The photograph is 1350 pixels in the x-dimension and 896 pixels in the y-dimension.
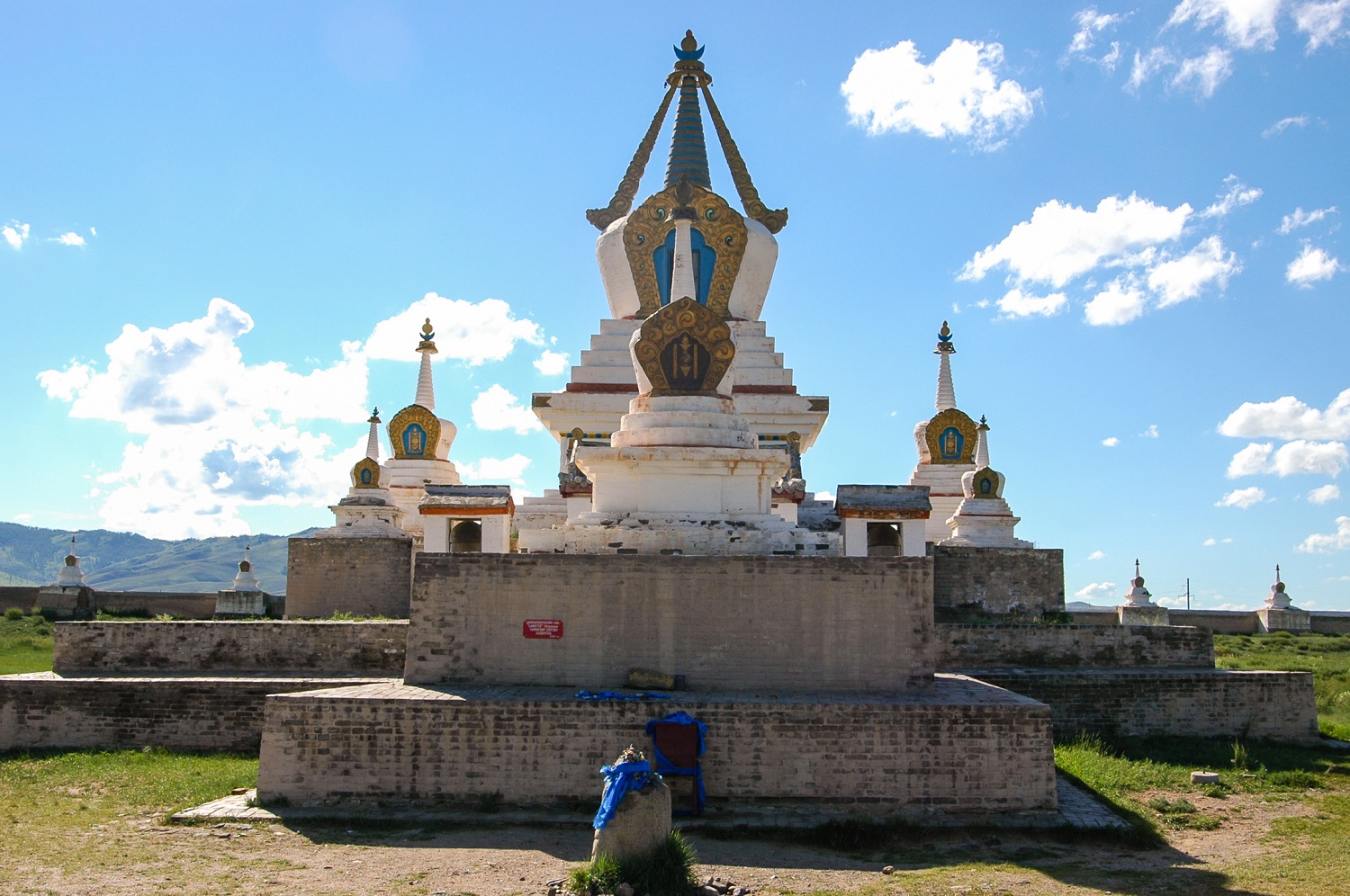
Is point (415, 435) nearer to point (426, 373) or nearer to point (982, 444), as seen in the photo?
point (426, 373)

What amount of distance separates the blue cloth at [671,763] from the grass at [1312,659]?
951 cm

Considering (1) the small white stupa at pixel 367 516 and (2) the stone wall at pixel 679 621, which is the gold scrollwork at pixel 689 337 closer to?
(2) the stone wall at pixel 679 621

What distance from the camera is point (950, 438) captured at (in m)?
24.5

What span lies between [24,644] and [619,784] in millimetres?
16188

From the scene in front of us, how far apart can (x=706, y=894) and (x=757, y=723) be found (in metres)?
2.66

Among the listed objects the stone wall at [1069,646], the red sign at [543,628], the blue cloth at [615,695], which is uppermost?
the red sign at [543,628]

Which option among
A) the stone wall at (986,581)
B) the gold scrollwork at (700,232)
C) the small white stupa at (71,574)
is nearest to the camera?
the stone wall at (986,581)

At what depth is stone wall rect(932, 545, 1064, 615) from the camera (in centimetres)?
1859

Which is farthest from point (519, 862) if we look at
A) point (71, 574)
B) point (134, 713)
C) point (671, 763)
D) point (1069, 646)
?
point (71, 574)

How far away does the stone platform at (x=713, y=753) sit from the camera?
961 cm

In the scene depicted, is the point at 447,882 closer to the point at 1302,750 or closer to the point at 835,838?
the point at 835,838

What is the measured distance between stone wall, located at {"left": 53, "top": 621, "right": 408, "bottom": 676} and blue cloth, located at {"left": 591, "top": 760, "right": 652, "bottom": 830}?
666 cm

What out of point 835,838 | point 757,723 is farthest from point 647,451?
point 835,838

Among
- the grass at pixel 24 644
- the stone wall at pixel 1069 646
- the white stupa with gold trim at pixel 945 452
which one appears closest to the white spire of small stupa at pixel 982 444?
the white stupa with gold trim at pixel 945 452
